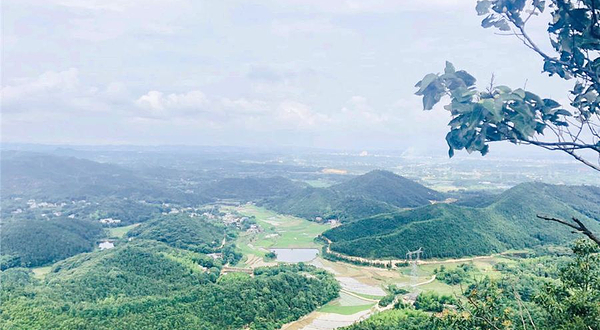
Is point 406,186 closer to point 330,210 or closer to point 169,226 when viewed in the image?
point 330,210

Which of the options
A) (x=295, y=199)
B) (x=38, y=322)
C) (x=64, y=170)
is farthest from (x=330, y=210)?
(x=64, y=170)

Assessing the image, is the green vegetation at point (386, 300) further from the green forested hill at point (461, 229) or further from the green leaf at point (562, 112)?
the green leaf at point (562, 112)

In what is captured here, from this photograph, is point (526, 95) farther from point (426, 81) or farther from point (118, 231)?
point (118, 231)

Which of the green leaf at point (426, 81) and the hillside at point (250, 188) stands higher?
the green leaf at point (426, 81)

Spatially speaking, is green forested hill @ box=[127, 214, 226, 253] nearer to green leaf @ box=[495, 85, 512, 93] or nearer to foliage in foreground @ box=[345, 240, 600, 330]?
foliage in foreground @ box=[345, 240, 600, 330]

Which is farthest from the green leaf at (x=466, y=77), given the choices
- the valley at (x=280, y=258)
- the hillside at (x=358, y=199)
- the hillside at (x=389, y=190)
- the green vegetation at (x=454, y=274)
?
the hillside at (x=389, y=190)

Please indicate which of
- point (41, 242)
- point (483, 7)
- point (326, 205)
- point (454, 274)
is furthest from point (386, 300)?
point (41, 242)
